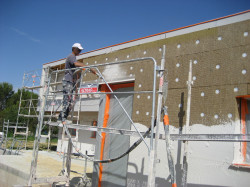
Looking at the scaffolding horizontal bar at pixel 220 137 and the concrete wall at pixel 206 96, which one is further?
the concrete wall at pixel 206 96

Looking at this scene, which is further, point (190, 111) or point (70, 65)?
point (70, 65)

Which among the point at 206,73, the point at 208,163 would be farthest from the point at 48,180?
the point at 206,73

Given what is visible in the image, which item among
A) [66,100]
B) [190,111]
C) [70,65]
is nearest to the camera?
[190,111]

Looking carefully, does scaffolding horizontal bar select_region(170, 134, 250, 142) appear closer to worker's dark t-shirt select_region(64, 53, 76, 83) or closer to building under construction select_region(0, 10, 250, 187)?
building under construction select_region(0, 10, 250, 187)

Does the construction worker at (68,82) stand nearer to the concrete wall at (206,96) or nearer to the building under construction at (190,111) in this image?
the building under construction at (190,111)

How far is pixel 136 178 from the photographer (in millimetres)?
4551

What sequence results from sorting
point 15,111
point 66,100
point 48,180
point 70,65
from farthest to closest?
point 15,111, point 70,65, point 66,100, point 48,180

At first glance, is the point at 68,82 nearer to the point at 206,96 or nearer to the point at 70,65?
the point at 70,65

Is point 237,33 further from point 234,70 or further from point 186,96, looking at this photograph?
point 186,96

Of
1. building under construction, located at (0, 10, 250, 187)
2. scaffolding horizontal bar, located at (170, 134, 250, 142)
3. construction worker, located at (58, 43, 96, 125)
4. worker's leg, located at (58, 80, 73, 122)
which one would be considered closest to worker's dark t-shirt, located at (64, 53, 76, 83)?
construction worker, located at (58, 43, 96, 125)

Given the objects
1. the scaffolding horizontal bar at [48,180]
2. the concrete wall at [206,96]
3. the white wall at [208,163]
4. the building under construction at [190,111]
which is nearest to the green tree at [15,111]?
the scaffolding horizontal bar at [48,180]

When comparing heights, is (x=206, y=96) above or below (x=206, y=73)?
below

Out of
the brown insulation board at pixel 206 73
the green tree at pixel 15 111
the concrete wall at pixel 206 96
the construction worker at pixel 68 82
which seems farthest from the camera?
the green tree at pixel 15 111

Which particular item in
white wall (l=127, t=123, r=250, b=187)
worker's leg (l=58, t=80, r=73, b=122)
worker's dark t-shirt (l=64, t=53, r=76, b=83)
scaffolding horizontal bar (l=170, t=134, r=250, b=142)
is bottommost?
white wall (l=127, t=123, r=250, b=187)
